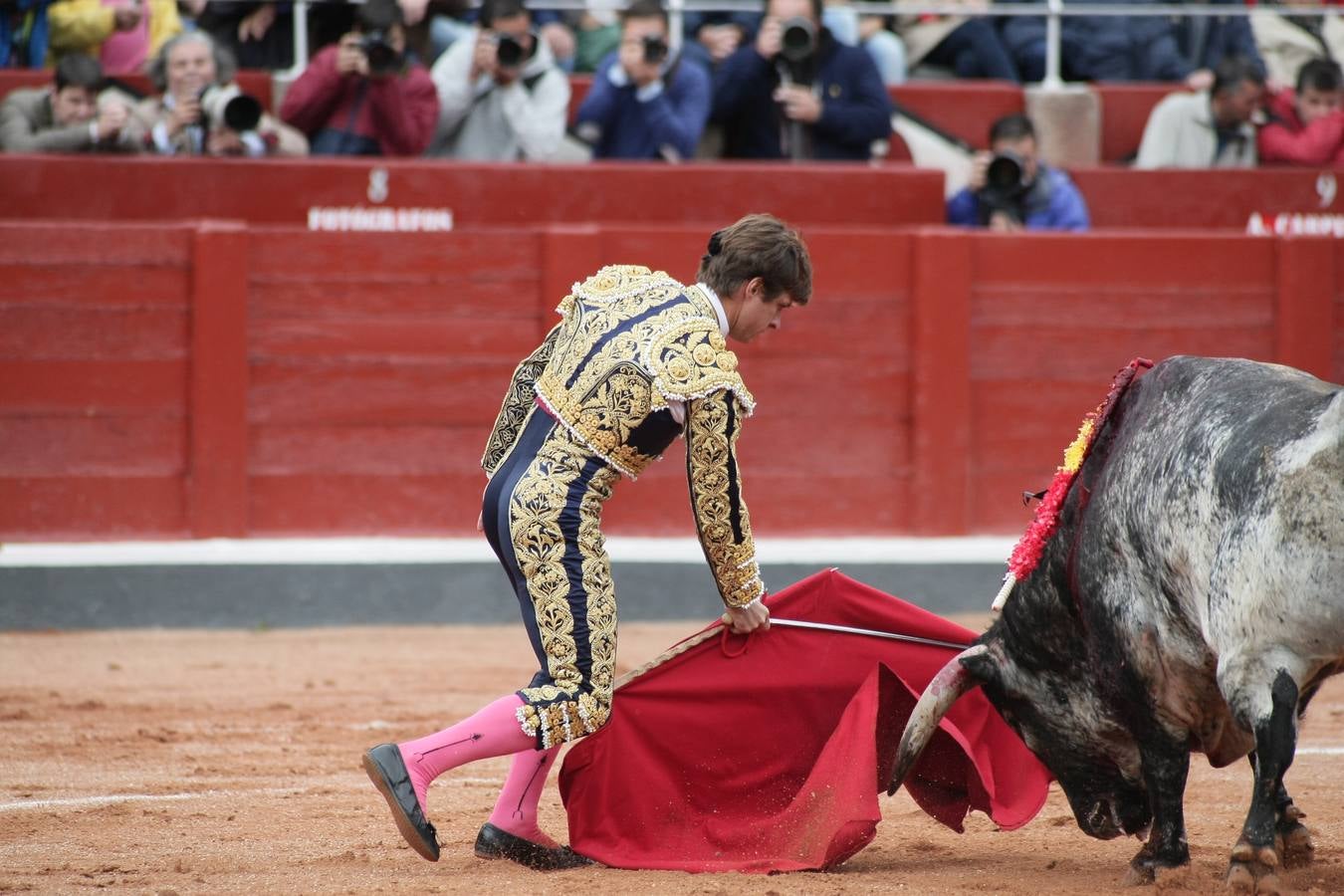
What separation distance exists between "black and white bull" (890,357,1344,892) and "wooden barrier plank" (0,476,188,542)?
13.8 ft

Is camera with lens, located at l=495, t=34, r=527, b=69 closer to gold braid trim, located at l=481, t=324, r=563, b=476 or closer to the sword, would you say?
gold braid trim, located at l=481, t=324, r=563, b=476

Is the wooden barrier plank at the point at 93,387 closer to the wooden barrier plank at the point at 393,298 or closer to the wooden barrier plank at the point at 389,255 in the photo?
the wooden barrier plank at the point at 393,298

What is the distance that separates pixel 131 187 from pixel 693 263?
2320 mm

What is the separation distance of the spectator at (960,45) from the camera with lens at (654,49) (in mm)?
2061

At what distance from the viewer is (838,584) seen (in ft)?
12.7

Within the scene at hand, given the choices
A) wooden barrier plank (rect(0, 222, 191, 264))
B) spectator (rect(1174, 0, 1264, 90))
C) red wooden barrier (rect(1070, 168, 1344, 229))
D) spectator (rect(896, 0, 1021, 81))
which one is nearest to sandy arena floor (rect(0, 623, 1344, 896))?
wooden barrier plank (rect(0, 222, 191, 264))

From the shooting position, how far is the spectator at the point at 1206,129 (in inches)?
314

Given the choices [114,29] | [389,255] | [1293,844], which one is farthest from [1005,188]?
[1293,844]

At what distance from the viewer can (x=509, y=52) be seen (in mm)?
7148

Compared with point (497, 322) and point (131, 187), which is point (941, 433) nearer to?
point (497, 322)

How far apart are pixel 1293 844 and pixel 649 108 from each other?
15.8ft

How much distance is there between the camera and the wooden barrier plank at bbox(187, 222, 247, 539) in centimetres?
693

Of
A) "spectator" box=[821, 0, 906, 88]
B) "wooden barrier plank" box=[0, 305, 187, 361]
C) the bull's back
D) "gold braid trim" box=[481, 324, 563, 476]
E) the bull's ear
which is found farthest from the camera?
"spectator" box=[821, 0, 906, 88]

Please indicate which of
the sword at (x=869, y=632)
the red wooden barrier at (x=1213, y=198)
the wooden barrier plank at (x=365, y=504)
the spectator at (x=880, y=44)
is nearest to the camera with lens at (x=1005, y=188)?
the red wooden barrier at (x=1213, y=198)
